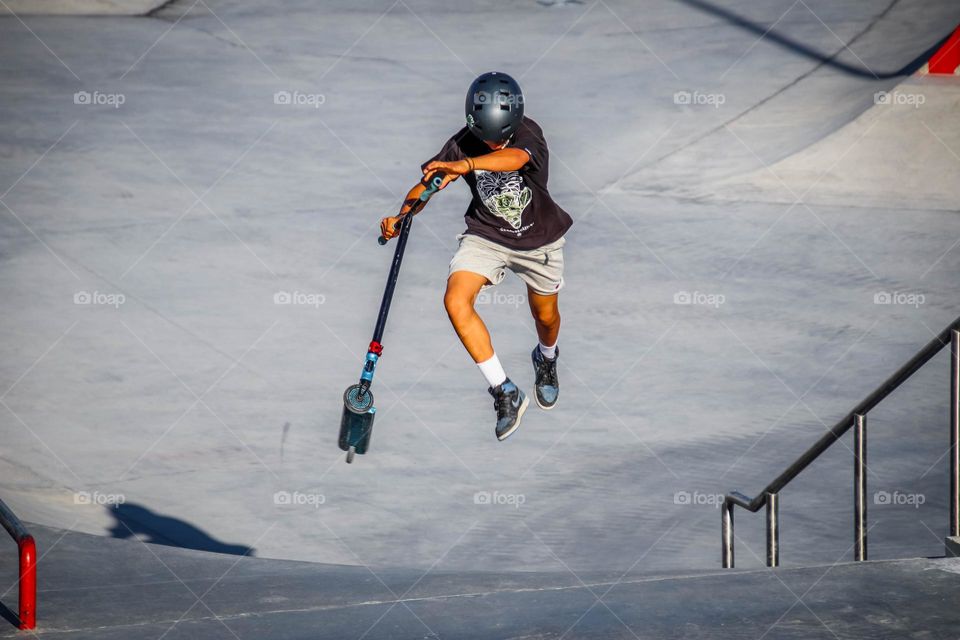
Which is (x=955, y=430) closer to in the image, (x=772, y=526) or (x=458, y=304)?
(x=772, y=526)

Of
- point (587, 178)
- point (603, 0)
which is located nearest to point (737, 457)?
point (587, 178)

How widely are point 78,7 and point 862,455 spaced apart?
19336 millimetres

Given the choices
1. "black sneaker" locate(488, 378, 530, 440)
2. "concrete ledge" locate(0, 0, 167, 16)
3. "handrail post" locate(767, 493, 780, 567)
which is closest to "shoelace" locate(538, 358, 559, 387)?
"black sneaker" locate(488, 378, 530, 440)

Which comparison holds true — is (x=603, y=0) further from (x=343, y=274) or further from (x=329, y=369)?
(x=329, y=369)

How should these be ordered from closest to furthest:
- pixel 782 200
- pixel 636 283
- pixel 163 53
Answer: pixel 636 283, pixel 782 200, pixel 163 53

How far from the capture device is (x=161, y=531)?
322 inches

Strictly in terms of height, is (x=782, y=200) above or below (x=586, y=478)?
above

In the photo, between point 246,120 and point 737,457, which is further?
point 246,120

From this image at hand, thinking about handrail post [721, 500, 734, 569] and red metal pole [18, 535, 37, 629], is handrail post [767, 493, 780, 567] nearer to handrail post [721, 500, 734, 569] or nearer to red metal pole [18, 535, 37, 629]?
handrail post [721, 500, 734, 569]

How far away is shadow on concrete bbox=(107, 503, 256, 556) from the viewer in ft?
26.5

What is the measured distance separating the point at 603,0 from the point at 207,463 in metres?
16.2

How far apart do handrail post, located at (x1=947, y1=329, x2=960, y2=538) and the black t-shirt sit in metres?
2.23

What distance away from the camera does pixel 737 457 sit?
9.18 m

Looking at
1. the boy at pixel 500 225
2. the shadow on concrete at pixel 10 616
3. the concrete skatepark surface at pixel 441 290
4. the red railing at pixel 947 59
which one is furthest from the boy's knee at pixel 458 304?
the red railing at pixel 947 59
